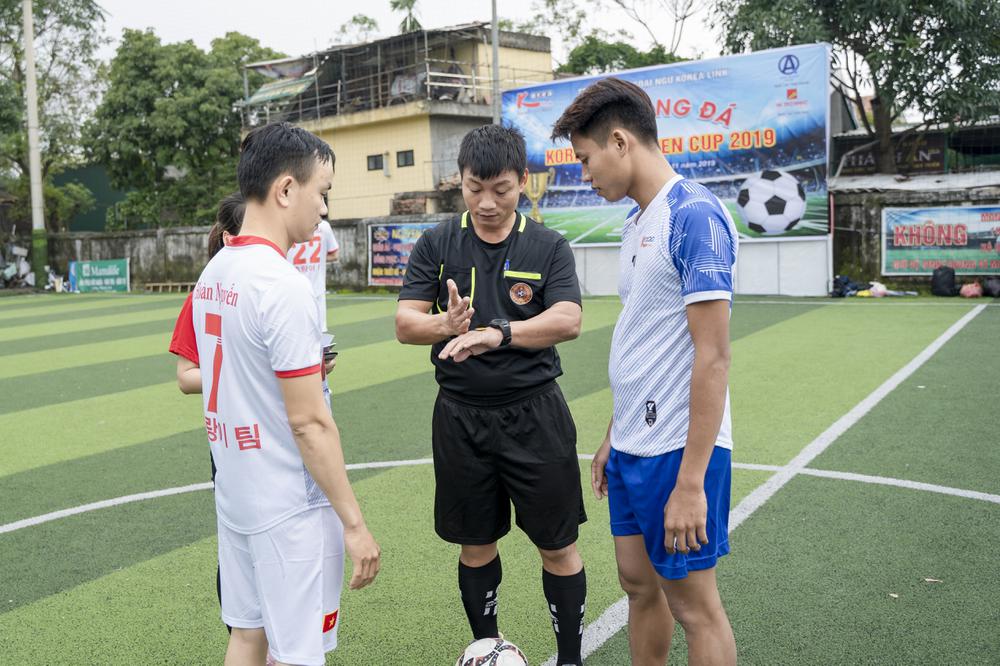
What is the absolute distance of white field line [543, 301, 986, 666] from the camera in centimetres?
387

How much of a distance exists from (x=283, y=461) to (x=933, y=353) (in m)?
10.2

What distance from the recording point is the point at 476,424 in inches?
135

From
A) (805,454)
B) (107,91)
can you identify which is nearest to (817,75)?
(805,454)

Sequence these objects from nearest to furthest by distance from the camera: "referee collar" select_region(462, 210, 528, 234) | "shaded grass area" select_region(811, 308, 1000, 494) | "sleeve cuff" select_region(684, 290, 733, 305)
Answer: "sleeve cuff" select_region(684, 290, 733, 305) → "referee collar" select_region(462, 210, 528, 234) → "shaded grass area" select_region(811, 308, 1000, 494)

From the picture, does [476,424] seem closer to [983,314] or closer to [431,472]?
[431,472]

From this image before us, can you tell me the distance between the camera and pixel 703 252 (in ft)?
8.21

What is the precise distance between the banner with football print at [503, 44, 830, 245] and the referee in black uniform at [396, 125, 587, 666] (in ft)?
51.8

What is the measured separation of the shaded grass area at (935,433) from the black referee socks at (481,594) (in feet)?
11.4

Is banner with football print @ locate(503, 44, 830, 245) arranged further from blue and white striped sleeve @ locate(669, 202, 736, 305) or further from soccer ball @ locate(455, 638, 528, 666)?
blue and white striped sleeve @ locate(669, 202, 736, 305)

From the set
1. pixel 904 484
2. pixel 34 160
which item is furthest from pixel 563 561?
pixel 34 160

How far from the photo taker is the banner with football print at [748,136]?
1836 centimetres

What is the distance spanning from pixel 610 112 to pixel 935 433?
5489 millimetres

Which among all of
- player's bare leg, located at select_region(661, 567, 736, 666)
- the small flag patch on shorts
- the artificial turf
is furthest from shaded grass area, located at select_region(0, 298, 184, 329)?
player's bare leg, located at select_region(661, 567, 736, 666)

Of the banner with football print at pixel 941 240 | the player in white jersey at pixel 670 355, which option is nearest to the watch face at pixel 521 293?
the player in white jersey at pixel 670 355
